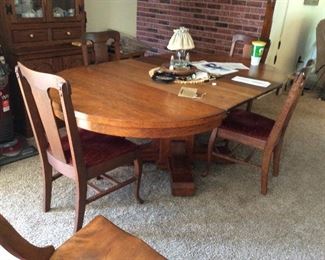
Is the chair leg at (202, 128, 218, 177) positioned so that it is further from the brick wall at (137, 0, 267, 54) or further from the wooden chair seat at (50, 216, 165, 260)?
the brick wall at (137, 0, 267, 54)

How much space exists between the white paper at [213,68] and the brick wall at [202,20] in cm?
110

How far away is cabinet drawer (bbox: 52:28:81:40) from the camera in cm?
267

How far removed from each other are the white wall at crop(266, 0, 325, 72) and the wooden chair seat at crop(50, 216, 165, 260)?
11.0 feet

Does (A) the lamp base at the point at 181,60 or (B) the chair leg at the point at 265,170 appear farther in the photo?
(A) the lamp base at the point at 181,60

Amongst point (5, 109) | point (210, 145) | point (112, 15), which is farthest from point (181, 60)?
point (112, 15)

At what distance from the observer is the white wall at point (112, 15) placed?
11.1ft

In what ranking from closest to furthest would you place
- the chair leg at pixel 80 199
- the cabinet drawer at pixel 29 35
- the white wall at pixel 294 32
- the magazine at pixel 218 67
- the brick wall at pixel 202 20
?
the chair leg at pixel 80 199
the magazine at pixel 218 67
the cabinet drawer at pixel 29 35
the brick wall at pixel 202 20
the white wall at pixel 294 32

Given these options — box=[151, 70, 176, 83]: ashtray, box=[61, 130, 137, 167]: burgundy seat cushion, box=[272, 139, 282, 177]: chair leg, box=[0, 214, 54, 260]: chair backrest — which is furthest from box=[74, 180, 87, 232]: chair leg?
box=[272, 139, 282, 177]: chair leg

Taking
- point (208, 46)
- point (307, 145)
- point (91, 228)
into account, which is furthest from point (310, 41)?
point (91, 228)

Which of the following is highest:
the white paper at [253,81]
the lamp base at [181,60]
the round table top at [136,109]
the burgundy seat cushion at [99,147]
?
the lamp base at [181,60]

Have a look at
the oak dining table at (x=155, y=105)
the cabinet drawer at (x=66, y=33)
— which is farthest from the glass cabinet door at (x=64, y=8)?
the oak dining table at (x=155, y=105)

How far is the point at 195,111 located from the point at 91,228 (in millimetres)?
750

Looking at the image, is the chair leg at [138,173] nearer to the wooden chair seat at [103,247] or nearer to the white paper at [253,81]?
the wooden chair seat at [103,247]

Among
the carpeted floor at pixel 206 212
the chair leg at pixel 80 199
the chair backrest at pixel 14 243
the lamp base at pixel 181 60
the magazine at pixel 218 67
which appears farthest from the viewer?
the magazine at pixel 218 67
